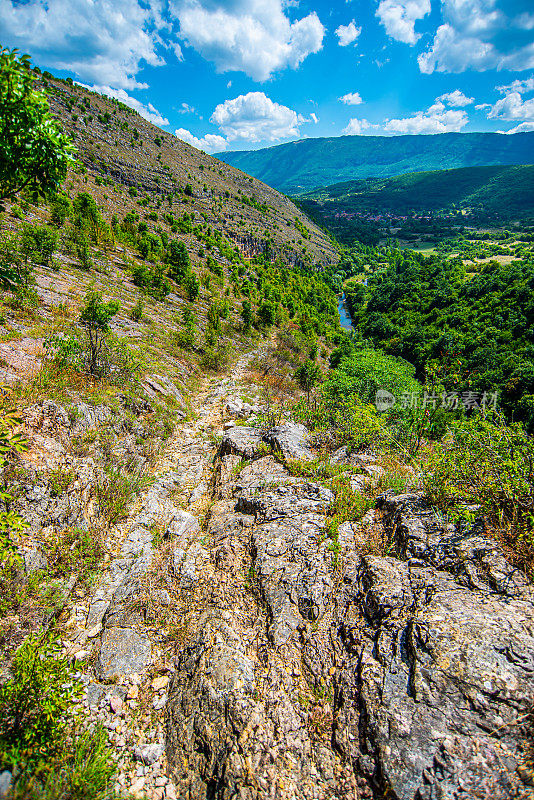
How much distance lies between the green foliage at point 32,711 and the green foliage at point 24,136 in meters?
5.55

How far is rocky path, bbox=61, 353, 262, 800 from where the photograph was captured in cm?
436

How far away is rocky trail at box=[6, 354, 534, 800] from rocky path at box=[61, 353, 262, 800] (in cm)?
2

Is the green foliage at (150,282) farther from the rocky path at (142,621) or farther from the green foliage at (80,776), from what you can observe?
the green foliage at (80,776)

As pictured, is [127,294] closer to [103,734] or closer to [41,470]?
[41,470]

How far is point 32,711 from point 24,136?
21.5ft

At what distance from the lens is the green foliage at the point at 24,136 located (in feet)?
10.2

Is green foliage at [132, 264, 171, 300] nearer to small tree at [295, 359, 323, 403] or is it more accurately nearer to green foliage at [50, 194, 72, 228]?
green foliage at [50, 194, 72, 228]

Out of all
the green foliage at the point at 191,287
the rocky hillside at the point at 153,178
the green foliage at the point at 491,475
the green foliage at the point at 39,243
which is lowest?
the green foliage at the point at 491,475

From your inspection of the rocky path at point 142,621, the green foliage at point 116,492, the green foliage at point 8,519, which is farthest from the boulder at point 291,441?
the green foliage at point 8,519

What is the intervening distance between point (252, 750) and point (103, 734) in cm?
196

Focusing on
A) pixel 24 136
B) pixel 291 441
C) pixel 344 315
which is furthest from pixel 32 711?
pixel 344 315

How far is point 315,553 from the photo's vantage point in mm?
6434

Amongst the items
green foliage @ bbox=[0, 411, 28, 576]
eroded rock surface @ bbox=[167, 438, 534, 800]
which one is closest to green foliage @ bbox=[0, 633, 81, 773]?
green foliage @ bbox=[0, 411, 28, 576]

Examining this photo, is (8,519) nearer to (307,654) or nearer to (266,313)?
(307,654)
